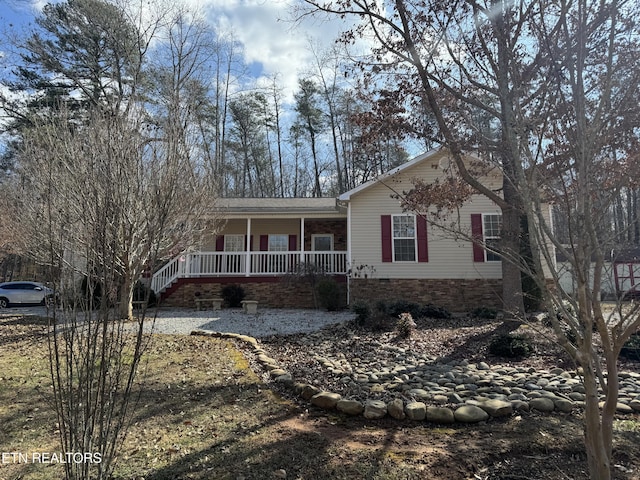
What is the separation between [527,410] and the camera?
12.3 ft

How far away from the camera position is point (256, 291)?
13.1 m

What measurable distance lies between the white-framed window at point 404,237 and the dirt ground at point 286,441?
29.1 ft

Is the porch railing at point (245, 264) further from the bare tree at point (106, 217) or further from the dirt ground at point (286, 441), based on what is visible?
the dirt ground at point (286, 441)

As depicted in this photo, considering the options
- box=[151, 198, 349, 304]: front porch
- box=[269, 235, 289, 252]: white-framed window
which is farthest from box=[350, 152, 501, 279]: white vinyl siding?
box=[269, 235, 289, 252]: white-framed window

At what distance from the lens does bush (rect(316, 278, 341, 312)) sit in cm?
1173

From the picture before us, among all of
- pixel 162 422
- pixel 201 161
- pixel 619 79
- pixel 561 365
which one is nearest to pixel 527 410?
pixel 561 365

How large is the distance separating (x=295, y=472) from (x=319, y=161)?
25337mm

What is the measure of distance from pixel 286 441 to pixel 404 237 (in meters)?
10.5

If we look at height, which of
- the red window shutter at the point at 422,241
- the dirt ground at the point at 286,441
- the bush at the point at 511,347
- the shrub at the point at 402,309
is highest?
the red window shutter at the point at 422,241

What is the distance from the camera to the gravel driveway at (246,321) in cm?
852

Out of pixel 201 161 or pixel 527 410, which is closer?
pixel 527 410

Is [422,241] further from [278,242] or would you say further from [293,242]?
[278,242]

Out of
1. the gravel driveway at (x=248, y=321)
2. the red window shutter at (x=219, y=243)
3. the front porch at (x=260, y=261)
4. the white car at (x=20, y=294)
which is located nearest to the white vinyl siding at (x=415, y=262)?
the front porch at (x=260, y=261)

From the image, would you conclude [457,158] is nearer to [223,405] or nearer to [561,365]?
[561,365]
